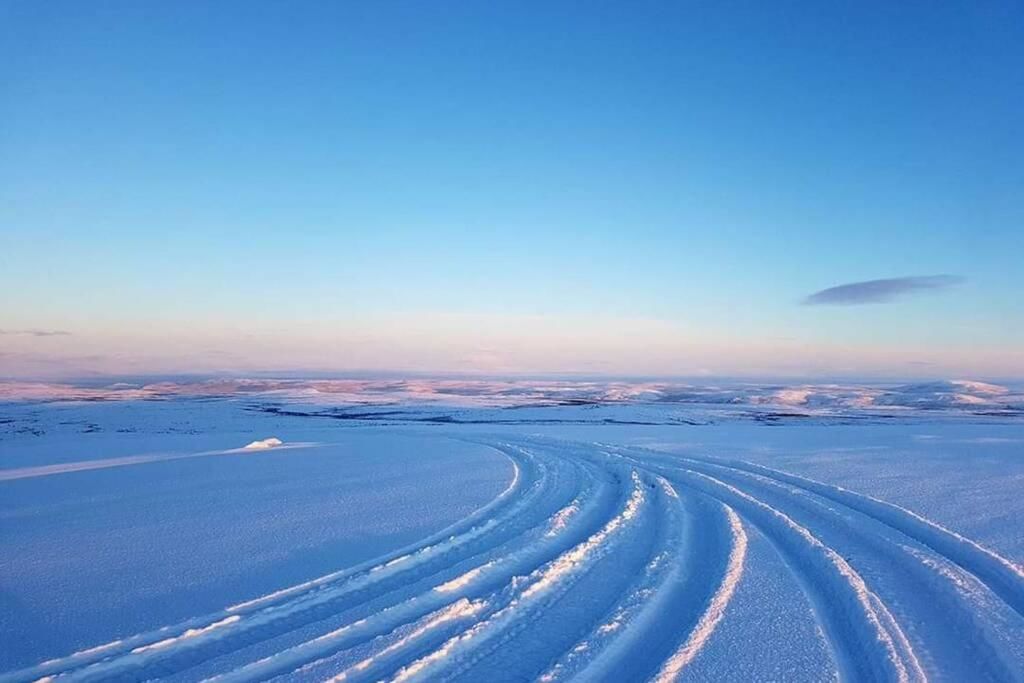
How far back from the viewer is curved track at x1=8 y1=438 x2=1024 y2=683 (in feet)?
14.1

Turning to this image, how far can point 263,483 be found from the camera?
11.3 metres

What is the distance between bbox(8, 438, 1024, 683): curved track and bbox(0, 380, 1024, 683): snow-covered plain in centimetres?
3

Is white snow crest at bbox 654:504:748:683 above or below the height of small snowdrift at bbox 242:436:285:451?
above

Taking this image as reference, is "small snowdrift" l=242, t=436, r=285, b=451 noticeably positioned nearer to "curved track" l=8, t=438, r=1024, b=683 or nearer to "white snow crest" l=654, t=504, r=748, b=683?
"curved track" l=8, t=438, r=1024, b=683

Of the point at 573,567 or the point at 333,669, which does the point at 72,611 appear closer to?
the point at 333,669

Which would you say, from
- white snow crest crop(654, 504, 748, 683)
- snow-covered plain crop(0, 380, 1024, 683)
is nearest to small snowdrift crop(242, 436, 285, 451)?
snow-covered plain crop(0, 380, 1024, 683)

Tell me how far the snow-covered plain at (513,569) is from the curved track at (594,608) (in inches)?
1.0

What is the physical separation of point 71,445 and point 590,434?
16.5 meters

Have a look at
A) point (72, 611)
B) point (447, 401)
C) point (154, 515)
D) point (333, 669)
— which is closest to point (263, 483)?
point (154, 515)

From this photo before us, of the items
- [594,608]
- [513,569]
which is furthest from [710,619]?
[513,569]

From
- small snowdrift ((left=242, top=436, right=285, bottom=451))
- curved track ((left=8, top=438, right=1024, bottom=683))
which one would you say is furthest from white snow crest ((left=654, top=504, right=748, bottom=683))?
small snowdrift ((left=242, top=436, right=285, bottom=451))

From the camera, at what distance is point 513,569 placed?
20.8 ft

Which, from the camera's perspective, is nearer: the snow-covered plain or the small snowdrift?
the snow-covered plain

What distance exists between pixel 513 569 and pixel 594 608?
1183mm
